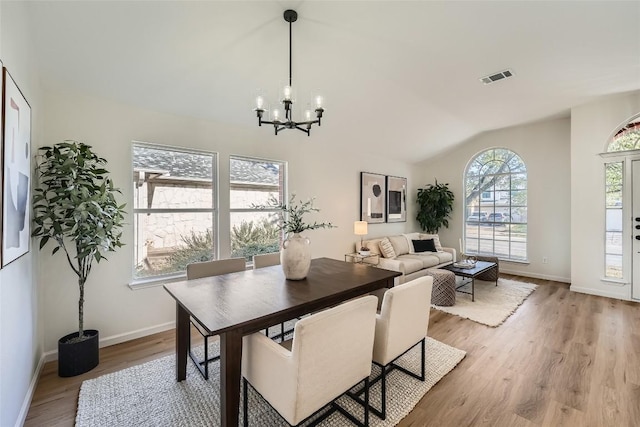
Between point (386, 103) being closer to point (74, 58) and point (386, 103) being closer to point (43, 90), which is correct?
point (74, 58)

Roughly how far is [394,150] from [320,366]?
498 centimetres

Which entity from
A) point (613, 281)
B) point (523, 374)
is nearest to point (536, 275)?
point (613, 281)

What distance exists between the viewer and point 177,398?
6.68 ft

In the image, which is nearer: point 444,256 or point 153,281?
point 153,281

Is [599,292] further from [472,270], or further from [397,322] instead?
[397,322]

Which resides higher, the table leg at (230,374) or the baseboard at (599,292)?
the table leg at (230,374)

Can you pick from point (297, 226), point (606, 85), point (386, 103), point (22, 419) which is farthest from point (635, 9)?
point (22, 419)

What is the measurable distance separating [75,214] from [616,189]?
672 cm

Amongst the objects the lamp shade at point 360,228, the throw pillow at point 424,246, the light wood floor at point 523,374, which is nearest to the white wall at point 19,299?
the light wood floor at point 523,374

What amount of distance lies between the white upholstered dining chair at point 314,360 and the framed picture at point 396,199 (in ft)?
15.3

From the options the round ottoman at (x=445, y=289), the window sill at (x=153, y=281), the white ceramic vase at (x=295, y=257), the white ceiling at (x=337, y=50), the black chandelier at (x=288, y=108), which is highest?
the white ceiling at (x=337, y=50)

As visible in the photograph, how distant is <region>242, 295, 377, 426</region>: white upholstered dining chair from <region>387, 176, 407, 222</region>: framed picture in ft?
15.3

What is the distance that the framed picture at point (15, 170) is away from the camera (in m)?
1.48

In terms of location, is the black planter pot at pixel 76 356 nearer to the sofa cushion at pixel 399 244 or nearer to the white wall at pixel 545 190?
the sofa cushion at pixel 399 244
